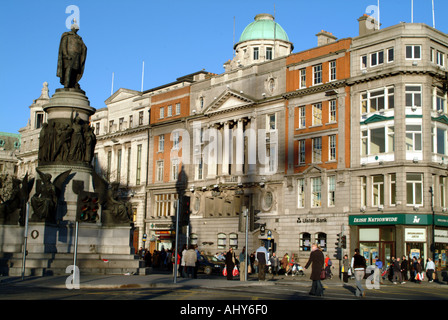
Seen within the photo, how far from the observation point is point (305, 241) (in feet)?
198

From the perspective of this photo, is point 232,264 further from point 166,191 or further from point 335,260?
point 166,191

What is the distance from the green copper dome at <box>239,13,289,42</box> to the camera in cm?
8125

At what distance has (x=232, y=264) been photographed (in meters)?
35.6

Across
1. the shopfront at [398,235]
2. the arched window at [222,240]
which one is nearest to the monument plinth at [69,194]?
the shopfront at [398,235]

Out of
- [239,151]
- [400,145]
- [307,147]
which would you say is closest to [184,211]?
[400,145]

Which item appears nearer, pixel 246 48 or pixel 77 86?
pixel 77 86

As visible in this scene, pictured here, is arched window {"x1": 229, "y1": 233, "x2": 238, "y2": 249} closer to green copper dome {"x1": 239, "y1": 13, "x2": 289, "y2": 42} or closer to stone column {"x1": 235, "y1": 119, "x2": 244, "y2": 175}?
stone column {"x1": 235, "y1": 119, "x2": 244, "y2": 175}

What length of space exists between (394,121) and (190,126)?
29025 millimetres

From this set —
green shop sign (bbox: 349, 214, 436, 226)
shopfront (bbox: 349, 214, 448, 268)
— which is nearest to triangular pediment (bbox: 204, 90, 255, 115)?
green shop sign (bbox: 349, 214, 436, 226)

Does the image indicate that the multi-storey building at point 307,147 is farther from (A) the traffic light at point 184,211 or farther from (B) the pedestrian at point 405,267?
(A) the traffic light at point 184,211

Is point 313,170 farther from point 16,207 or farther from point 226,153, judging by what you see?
point 16,207

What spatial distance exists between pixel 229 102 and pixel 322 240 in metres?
20.6

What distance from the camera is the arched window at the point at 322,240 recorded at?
5844 centimetres
